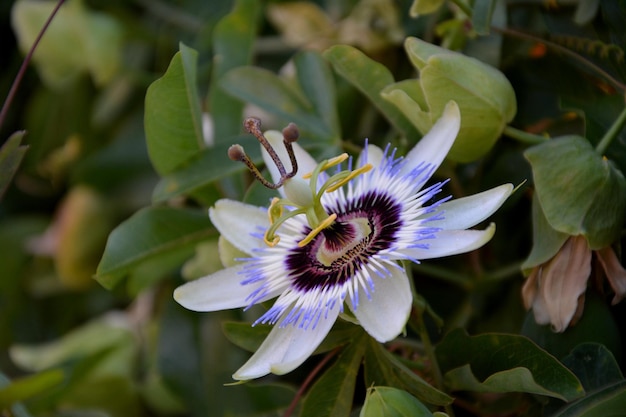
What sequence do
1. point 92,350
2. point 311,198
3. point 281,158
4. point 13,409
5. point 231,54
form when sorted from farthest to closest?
point 92,350, point 231,54, point 13,409, point 281,158, point 311,198

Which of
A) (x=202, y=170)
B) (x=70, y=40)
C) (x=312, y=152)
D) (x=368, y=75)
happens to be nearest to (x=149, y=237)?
(x=202, y=170)

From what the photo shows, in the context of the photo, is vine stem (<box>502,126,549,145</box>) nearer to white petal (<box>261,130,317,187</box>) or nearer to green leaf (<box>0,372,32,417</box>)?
white petal (<box>261,130,317,187</box>)

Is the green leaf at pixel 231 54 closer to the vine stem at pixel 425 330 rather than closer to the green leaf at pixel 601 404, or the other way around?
the vine stem at pixel 425 330

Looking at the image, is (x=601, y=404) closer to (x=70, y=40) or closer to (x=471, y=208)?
(x=471, y=208)

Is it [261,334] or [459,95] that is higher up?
[459,95]

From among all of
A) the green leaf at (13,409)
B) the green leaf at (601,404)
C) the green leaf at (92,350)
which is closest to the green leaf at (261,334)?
the green leaf at (601,404)

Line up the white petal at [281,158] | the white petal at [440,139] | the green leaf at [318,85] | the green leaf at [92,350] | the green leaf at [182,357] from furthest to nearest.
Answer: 1. the green leaf at [92,350]
2. the green leaf at [182,357]
3. the green leaf at [318,85]
4. the white petal at [281,158]
5. the white petal at [440,139]
